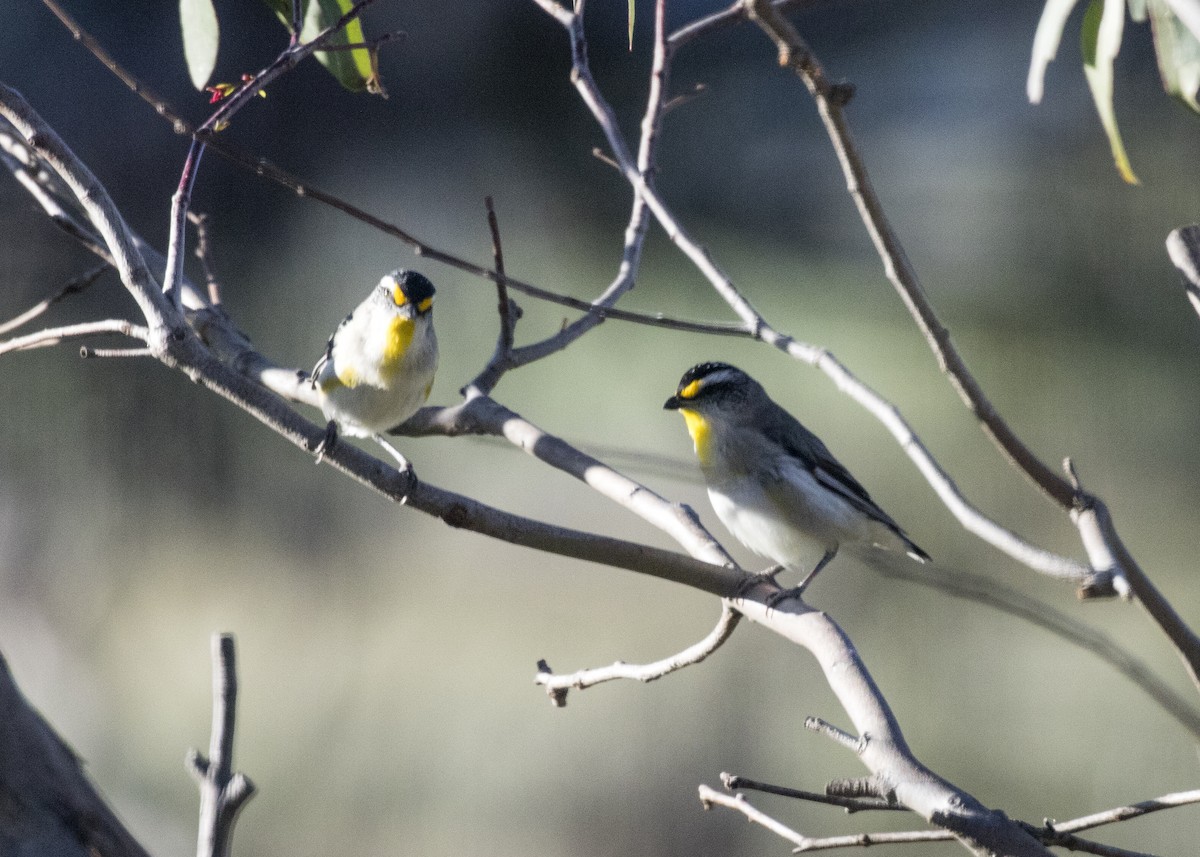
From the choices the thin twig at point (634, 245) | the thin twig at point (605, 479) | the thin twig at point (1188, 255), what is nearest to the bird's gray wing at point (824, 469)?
the thin twig at point (634, 245)

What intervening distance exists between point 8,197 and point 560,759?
2670 millimetres

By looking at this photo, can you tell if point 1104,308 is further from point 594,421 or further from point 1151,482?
point 594,421

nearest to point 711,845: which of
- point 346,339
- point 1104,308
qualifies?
point 1104,308

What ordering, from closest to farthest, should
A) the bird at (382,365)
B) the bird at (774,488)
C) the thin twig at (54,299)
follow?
the thin twig at (54,299)
the bird at (382,365)
the bird at (774,488)

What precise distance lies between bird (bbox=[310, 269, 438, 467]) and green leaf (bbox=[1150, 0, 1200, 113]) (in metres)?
1.21

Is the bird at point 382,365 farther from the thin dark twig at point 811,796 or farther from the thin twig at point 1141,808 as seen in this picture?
the thin twig at point 1141,808

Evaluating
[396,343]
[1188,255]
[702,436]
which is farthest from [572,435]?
[1188,255]

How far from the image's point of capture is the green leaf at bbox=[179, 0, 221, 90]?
4.18 feet

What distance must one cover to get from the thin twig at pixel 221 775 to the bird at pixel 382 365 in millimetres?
767

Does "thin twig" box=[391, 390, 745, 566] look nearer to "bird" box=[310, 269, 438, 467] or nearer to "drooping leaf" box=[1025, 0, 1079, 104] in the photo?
"bird" box=[310, 269, 438, 467]

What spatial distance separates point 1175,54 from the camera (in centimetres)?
98

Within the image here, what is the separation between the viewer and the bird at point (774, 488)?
209cm

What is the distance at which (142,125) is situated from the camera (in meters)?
3.71

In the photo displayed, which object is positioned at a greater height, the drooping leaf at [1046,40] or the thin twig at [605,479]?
the drooping leaf at [1046,40]
